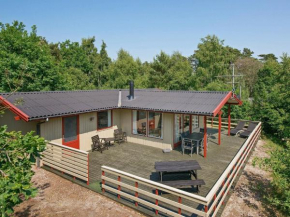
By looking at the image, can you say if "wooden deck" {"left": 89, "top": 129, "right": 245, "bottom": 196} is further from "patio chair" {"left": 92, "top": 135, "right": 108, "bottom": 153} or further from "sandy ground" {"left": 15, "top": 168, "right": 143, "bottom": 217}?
"sandy ground" {"left": 15, "top": 168, "right": 143, "bottom": 217}

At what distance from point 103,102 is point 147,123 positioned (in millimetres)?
2871

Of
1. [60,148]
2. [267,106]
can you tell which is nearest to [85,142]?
[60,148]

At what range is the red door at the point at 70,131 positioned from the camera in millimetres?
9828

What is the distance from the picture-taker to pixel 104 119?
→ 1215 cm

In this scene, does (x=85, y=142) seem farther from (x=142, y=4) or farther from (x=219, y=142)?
(x=142, y=4)

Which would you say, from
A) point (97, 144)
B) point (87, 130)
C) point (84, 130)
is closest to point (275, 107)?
point (97, 144)

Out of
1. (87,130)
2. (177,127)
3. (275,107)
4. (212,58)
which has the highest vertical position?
(212,58)

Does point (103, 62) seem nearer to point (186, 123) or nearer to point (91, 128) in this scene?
point (91, 128)

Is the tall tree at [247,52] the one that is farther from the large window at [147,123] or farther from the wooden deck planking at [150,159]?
the large window at [147,123]

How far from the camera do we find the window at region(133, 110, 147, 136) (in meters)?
12.0

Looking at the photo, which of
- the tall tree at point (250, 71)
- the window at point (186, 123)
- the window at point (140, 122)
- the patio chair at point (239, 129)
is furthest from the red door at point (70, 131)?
the tall tree at point (250, 71)

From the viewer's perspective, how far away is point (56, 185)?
749 cm

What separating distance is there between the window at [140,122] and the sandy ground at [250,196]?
5.64 metres

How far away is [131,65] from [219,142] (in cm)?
2516
